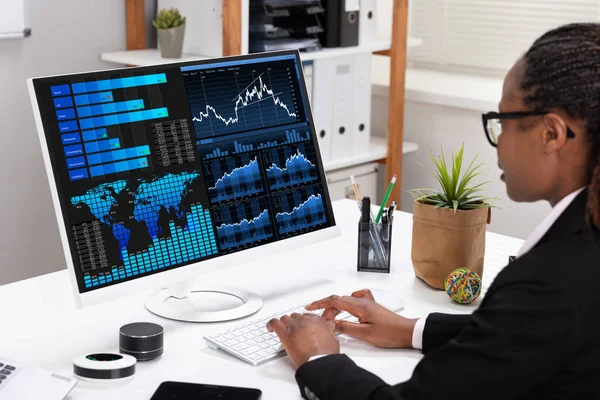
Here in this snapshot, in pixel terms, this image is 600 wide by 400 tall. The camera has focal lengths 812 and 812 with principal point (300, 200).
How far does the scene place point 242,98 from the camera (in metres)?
1.48

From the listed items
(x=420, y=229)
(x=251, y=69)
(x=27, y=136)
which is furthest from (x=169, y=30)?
(x=420, y=229)

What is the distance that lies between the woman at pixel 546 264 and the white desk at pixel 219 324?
0.82ft

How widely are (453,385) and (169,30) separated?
190cm

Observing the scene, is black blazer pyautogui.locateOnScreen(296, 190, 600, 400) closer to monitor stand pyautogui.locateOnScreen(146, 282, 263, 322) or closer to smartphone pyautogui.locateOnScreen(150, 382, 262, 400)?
smartphone pyautogui.locateOnScreen(150, 382, 262, 400)

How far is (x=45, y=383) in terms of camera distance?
112 centimetres

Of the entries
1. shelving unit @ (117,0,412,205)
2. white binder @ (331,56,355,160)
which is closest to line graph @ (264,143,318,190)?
shelving unit @ (117,0,412,205)

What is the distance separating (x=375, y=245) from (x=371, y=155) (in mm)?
1435

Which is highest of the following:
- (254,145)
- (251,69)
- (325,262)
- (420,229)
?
(251,69)

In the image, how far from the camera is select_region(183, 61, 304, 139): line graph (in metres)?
1.42

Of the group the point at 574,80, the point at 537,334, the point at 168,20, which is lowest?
the point at 537,334

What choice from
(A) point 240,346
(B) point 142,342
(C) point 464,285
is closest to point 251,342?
(A) point 240,346

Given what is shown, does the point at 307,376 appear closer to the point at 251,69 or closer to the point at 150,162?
the point at 150,162

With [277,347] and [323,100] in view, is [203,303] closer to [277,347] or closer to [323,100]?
[277,347]

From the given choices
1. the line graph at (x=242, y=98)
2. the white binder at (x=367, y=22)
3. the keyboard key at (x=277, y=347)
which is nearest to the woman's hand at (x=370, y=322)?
the keyboard key at (x=277, y=347)
